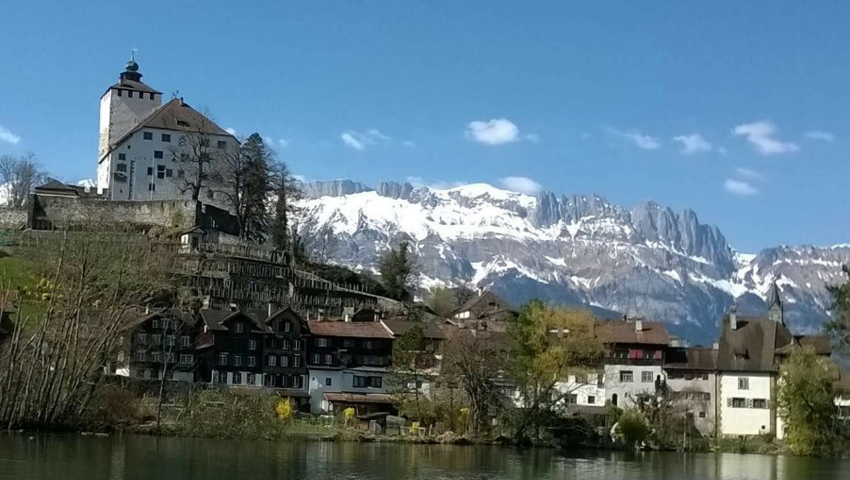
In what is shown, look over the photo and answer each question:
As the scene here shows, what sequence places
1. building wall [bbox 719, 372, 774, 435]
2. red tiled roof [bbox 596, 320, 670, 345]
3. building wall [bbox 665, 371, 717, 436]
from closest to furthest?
→ 1. building wall [bbox 719, 372, 774, 435]
2. building wall [bbox 665, 371, 717, 436]
3. red tiled roof [bbox 596, 320, 670, 345]

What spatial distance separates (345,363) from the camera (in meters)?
92.5

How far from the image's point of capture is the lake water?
45.7m

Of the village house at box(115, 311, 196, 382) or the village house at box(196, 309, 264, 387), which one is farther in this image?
the village house at box(196, 309, 264, 387)

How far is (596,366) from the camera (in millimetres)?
90938

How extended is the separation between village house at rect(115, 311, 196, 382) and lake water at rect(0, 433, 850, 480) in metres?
19.2

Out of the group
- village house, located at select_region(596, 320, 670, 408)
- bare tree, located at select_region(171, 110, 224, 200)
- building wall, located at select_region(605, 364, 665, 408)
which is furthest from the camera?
bare tree, located at select_region(171, 110, 224, 200)

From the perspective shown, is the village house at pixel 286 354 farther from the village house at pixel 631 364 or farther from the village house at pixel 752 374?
the village house at pixel 752 374

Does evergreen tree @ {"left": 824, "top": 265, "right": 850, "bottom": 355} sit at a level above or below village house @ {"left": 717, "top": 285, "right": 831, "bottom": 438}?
above

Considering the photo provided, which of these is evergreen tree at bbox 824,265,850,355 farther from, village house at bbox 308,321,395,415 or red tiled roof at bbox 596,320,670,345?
village house at bbox 308,321,395,415

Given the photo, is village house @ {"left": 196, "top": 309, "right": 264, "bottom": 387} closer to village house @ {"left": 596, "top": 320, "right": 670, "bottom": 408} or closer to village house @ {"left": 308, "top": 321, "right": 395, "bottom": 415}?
village house @ {"left": 308, "top": 321, "right": 395, "bottom": 415}

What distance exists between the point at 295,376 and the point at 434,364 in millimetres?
10971

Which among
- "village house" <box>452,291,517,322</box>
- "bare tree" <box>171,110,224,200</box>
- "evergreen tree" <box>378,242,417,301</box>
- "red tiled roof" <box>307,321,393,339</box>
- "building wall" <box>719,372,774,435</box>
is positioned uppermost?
"bare tree" <box>171,110,224,200</box>

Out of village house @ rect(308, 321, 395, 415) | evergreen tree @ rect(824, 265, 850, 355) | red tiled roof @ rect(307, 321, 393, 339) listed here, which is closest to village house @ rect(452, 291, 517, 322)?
red tiled roof @ rect(307, 321, 393, 339)

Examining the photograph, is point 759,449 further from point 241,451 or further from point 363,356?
point 241,451
